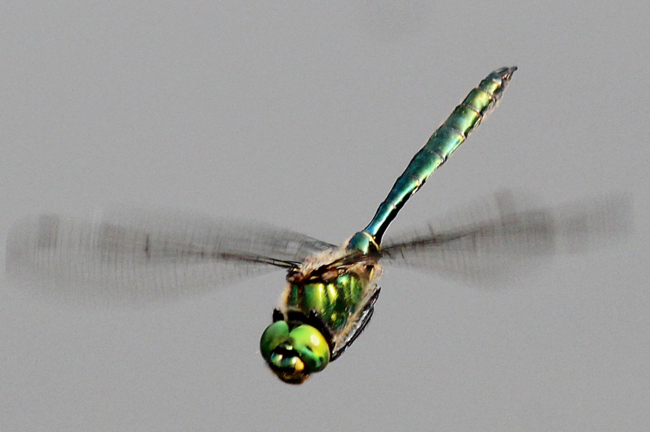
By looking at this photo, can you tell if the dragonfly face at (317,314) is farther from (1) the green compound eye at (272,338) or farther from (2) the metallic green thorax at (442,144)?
(2) the metallic green thorax at (442,144)

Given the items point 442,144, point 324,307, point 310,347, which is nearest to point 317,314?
point 324,307

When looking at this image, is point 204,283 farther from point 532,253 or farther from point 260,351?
point 532,253

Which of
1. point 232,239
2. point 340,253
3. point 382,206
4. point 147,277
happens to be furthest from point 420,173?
point 147,277

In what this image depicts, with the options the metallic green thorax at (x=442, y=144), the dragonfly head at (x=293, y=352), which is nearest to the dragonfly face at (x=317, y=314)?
the dragonfly head at (x=293, y=352)

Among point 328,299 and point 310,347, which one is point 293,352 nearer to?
point 310,347

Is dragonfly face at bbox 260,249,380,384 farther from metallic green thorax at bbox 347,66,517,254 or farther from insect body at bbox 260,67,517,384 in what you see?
metallic green thorax at bbox 347,66,517,254

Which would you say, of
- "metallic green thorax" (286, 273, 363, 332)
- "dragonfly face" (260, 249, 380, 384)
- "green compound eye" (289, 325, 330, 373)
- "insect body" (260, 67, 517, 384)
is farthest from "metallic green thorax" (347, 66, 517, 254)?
"green compound eye" (289, 325, 330, 373)
